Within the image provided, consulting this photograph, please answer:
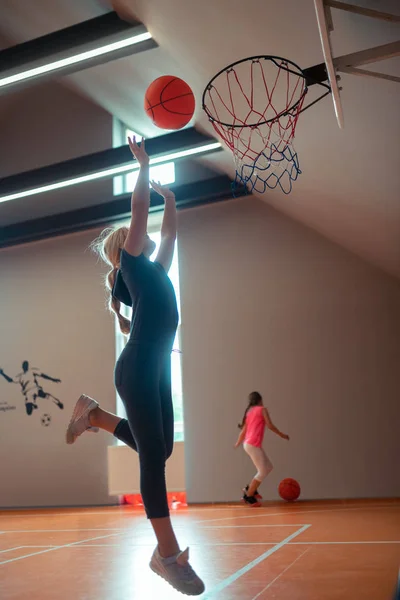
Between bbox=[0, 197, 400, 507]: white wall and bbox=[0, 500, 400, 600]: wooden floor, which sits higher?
bbox=[0, 197, 400, 507]: white wall

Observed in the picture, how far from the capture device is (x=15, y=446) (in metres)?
10.6

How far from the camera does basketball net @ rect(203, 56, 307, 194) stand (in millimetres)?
5027

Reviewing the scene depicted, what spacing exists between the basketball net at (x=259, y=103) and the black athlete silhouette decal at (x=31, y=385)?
18.3ft

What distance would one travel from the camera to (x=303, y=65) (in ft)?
16.0

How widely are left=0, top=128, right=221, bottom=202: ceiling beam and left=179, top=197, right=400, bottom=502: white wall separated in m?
1.75

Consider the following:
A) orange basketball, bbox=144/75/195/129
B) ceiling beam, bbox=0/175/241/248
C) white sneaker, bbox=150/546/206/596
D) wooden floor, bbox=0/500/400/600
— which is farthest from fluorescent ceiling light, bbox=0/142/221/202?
white sneaker, bbox=150/546/206/596

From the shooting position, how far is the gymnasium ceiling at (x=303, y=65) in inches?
173

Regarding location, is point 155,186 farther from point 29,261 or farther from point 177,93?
point 29,261

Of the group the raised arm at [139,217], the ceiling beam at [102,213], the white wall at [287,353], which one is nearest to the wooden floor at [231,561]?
the raised arm at [139,217]

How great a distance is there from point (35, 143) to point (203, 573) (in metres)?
9.69

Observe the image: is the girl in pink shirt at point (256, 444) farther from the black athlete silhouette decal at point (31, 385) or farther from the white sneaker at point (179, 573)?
the white sneaker at point (179, 573)

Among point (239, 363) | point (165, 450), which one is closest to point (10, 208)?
point (239, 363)

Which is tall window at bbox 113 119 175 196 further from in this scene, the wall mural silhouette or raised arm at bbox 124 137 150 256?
raised arm at bbox 124 137 150 256

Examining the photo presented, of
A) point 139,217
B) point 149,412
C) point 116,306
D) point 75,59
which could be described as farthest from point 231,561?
point 75,59
